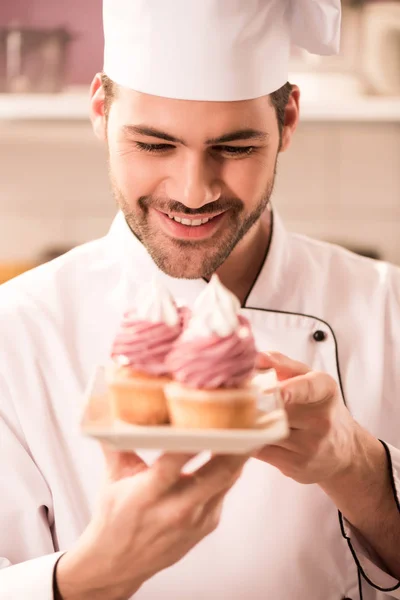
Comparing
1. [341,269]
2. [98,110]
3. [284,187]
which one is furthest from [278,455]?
[284,187]

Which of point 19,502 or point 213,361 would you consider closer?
point 213,361

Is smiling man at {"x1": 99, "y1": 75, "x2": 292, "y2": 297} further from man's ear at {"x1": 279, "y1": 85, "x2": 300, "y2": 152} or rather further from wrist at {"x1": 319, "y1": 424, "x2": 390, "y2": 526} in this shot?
wrist at {"x1": 319, "y1": 424, "x2": 390, "y2": 526}

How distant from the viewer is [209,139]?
1445 mm

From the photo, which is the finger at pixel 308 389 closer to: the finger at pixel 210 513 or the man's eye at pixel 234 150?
the finger at pixel 210 513

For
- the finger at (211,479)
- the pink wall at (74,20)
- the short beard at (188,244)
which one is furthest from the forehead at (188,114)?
the pink wall at (74,20)

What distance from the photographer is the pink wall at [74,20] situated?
303 cm

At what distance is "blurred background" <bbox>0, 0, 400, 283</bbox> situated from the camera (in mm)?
2877

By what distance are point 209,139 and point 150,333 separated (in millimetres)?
436

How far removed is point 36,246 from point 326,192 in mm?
1095

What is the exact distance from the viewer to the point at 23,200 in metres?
3.22

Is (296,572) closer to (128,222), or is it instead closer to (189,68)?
(128,222)

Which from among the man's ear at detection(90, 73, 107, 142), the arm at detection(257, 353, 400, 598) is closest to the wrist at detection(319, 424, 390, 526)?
the arm at detection(257, 353, 400, 598)

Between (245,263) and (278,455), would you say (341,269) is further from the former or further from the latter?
(278,455)

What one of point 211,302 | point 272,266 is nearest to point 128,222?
point 272,266
